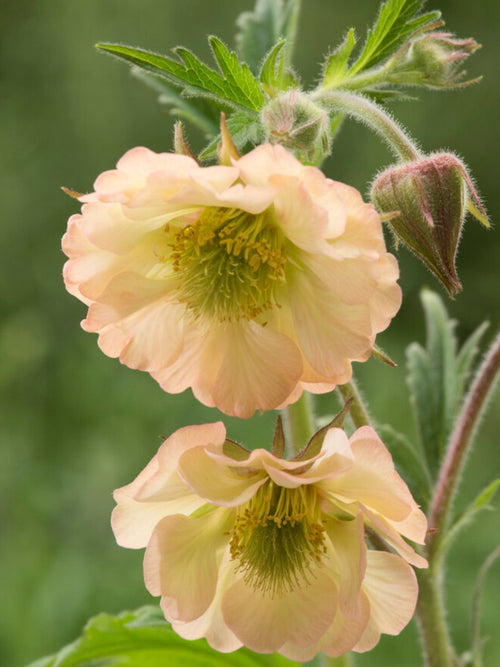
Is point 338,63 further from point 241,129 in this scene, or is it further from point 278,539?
point 278,539

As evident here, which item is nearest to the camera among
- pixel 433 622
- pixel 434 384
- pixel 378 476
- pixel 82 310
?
pixel 378 476

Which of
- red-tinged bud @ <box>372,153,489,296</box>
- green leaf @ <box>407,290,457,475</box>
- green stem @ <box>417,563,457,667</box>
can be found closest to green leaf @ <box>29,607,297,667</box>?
green stem @ <box>417,563,457,667</box>

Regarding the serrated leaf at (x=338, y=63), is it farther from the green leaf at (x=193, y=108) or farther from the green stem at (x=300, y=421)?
the green stem at (x=300, y=421)

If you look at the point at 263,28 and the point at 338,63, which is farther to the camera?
the point at 263,28

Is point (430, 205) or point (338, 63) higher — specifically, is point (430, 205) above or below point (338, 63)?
below

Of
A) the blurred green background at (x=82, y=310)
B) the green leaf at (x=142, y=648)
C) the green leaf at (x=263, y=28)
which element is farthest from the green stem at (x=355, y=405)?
the blurred green background at (x=82, y=310)

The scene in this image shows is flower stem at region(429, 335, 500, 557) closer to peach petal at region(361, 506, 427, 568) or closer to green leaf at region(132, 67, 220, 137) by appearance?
peach petal at region(361, 506, 427, 568)

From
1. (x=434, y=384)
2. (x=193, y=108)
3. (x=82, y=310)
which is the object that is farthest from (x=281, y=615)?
(x=82, y=310)
